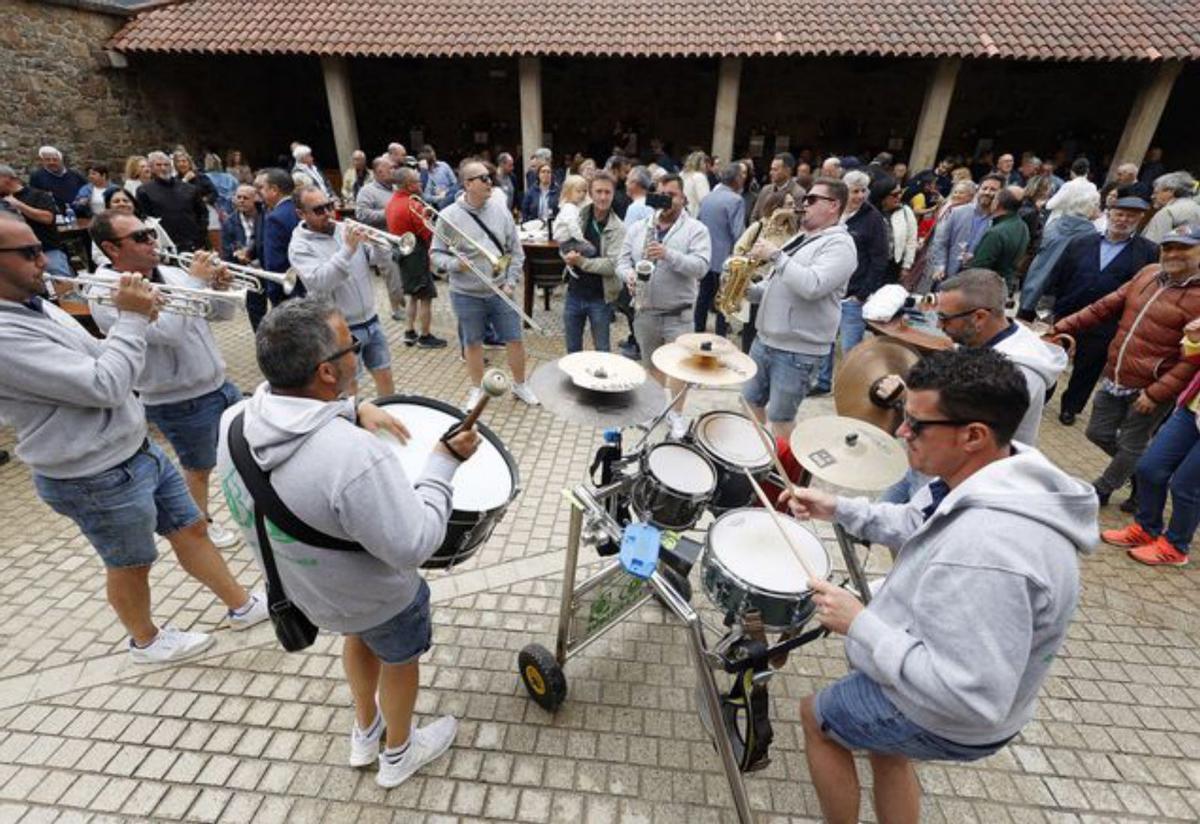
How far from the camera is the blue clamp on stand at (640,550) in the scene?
2.28m

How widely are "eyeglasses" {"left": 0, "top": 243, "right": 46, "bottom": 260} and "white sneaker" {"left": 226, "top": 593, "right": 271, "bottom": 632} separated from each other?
6.79ft

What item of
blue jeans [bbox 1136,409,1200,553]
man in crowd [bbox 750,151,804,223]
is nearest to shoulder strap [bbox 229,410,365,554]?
blue jeans [bbox 1136,409,1200,553]

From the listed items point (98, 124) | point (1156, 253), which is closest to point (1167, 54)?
point (1156, 253)

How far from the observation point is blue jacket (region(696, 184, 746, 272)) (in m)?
6.96

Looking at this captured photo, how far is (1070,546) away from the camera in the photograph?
1620 millimetres

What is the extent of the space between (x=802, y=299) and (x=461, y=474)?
9.33 ft

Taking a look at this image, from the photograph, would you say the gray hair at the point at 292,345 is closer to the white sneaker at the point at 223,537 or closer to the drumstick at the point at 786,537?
the drumstick at the point at 786,537

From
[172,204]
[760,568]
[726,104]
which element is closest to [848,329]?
[760,568]

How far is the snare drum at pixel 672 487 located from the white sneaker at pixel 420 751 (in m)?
1.40

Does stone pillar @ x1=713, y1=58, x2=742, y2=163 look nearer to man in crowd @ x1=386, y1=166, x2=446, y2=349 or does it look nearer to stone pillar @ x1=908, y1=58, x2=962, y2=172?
stone pillar @ x1=908, y1=58, x2=962, y2=172

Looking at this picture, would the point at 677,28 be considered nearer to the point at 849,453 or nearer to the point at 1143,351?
the point at 1143,351

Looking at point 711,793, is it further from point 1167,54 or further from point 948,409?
point 1167,54

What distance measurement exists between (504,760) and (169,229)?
7.97 meters

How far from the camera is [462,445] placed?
6.61 ft
